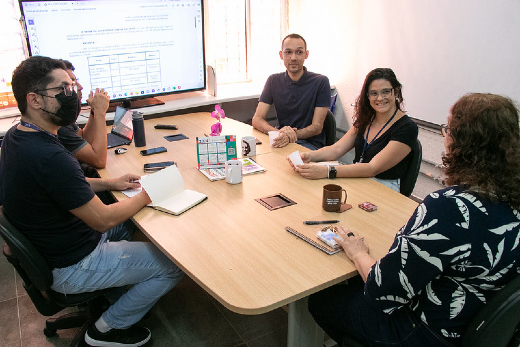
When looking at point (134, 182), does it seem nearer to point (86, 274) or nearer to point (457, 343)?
point (86, 274)

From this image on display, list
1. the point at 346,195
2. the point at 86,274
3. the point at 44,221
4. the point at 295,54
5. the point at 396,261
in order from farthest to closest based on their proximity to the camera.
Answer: the point at 295,54
the point at 346,195
the point at 86,274
the point at 44,221
the point at 396,261

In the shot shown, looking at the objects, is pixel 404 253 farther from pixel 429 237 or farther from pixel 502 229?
pixel 502 229

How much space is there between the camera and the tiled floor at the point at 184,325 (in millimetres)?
2096

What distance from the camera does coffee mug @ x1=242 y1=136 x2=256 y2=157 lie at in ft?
8.01

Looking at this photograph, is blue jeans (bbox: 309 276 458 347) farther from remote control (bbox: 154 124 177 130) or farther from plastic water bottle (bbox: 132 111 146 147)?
remote control (bbox: 154 124 177 130)

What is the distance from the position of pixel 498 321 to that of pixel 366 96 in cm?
154

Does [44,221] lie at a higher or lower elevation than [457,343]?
higher

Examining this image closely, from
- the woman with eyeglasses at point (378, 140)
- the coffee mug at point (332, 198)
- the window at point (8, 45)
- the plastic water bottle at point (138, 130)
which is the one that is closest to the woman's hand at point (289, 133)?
the woman with eyeglasses at point (378, 140)

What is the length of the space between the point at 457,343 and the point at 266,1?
150 inches

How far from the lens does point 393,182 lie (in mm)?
2293

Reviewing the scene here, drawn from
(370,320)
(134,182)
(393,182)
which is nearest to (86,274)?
(134,182)

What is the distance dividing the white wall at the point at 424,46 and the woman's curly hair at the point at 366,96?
80 centimetres

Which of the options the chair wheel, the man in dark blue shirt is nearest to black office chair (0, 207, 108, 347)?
the chair wheel

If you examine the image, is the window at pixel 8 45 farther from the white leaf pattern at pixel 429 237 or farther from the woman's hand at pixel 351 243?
the white leaf pattern at pixel 429 237
